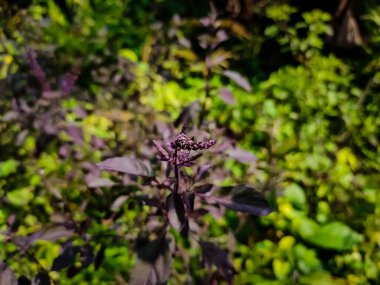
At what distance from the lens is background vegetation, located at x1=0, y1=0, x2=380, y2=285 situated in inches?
69.6

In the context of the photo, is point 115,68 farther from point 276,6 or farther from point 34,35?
point 276,6

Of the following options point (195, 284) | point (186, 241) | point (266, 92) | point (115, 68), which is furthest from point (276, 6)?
point (195, 284)

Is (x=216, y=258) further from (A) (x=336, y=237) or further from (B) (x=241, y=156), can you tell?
(A) (x=336, y=237)

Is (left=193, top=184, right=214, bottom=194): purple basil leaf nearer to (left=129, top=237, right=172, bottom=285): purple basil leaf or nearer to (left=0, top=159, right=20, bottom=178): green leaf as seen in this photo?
(left=129, top=237, right=172, bottom=285): purple basil leaf

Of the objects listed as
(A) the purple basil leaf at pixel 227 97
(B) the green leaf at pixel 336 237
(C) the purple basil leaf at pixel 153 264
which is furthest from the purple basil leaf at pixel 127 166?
(B) the green leaf at pixel 336 237

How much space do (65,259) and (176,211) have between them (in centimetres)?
52

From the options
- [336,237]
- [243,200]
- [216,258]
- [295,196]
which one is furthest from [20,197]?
[336,237]

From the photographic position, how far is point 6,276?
50.7 inches

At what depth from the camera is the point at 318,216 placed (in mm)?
2221

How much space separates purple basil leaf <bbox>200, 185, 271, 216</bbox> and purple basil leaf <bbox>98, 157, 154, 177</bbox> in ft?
0.72

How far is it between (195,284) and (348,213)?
1.10m

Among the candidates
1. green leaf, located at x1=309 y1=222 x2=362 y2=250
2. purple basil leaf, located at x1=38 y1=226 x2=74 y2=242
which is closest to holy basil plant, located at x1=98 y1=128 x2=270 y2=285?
purple basil leaf, located at x1=38 y1=226 x2=74 y2=242

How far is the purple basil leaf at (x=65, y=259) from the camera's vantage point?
50.9 inches

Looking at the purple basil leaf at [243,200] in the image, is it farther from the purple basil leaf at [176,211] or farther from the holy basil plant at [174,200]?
the purple basil leaf at [176,211]
